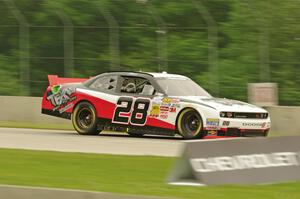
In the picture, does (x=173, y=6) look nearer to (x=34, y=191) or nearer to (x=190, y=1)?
(x=190, y=1)

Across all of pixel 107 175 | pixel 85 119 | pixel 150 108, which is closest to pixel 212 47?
pixel 85 119

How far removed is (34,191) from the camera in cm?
912

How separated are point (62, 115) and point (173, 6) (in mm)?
8797

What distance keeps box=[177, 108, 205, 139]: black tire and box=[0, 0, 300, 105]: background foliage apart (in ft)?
22.5

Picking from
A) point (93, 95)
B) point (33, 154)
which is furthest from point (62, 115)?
point (33, 154)

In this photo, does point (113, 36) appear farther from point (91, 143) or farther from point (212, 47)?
point (91, 143)

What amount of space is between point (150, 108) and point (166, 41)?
28.0 feet

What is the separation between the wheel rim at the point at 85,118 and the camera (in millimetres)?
19969

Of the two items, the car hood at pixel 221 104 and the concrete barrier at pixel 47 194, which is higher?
A: the car hood at pixel 221 104

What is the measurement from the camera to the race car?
18.1m

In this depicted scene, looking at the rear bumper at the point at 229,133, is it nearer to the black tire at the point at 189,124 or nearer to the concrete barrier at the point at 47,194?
the black tire at the point at 189,124

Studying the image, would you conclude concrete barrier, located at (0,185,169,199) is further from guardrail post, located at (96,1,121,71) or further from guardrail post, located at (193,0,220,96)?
guardrail post, located at (96,1,121,71)

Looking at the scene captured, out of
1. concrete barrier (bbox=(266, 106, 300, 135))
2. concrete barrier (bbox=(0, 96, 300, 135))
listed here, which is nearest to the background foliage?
concrete barrier (bbox=(0, 96, 300, 135))

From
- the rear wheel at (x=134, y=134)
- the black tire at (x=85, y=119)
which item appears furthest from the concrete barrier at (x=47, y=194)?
→ the black tire at (x=85, y=119)
